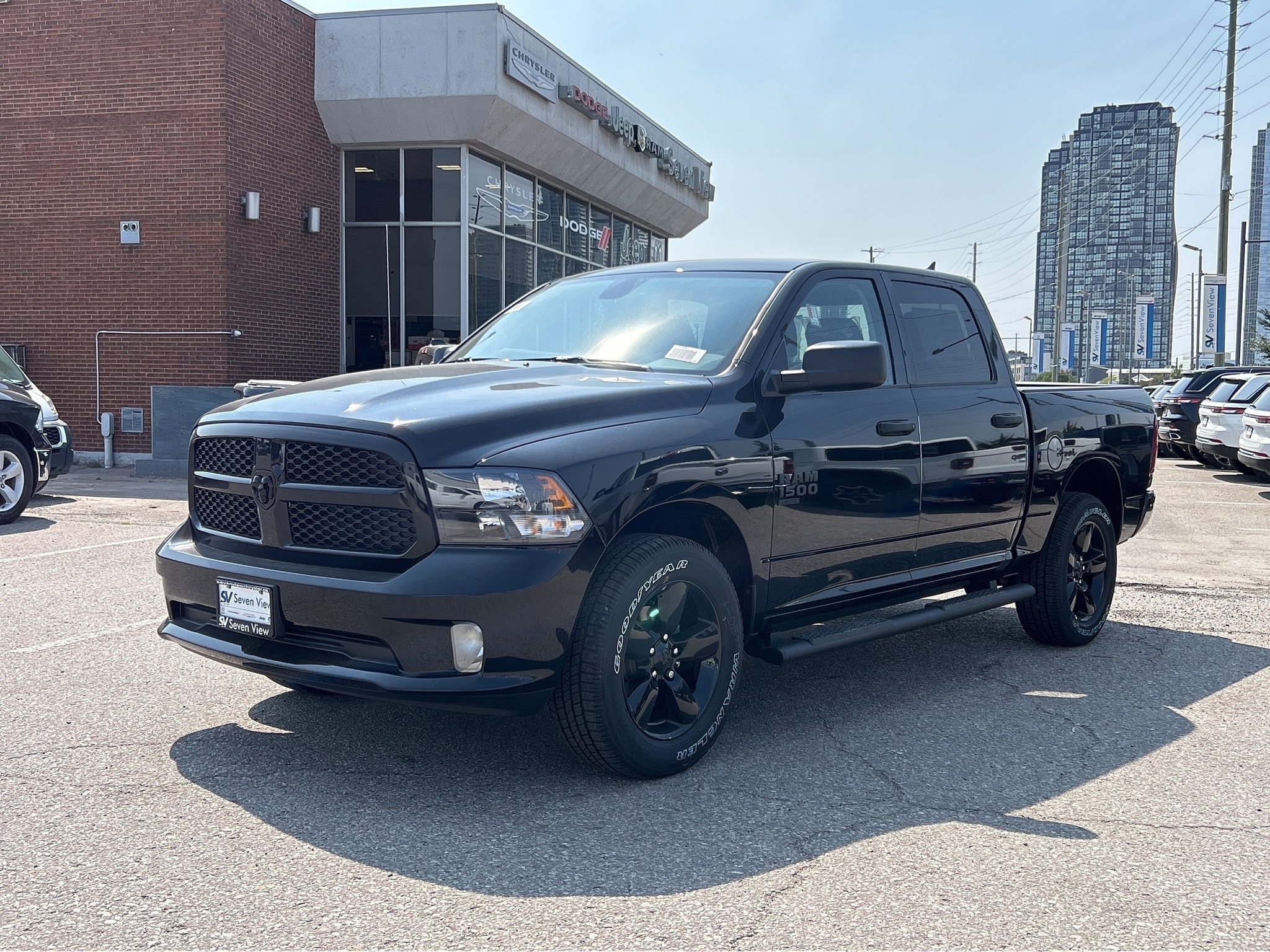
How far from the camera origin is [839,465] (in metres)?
4.97

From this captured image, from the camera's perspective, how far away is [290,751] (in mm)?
4438

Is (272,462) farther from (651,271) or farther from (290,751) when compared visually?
(651,271)

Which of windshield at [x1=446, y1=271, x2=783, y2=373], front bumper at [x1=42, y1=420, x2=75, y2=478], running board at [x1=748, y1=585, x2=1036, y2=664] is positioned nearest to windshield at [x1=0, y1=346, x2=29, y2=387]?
front bumper at [x1=42, y1=420, x2=75, y2=478]

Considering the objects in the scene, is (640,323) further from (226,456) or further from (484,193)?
(484,193)

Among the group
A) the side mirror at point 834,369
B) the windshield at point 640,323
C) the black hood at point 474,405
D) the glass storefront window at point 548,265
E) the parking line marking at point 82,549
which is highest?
the glass storefront window at point 548,265

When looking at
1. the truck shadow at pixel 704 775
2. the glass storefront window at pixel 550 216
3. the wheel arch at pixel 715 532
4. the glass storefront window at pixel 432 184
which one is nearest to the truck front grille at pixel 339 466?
the wheel arch at pixel 715 532

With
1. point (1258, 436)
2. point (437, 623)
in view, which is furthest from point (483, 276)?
point (437, 623)

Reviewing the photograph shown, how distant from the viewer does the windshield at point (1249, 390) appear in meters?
18.2

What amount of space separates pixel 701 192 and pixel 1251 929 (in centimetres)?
3280

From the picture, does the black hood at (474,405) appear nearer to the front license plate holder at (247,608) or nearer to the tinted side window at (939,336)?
the front license plate holder at (247,608)

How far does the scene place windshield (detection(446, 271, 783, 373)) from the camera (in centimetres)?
493

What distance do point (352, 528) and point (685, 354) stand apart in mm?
1602

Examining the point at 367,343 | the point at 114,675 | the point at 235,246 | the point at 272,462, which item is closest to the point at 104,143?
the point at 235,246

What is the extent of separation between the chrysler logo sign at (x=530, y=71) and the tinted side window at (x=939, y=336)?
1600 cm
